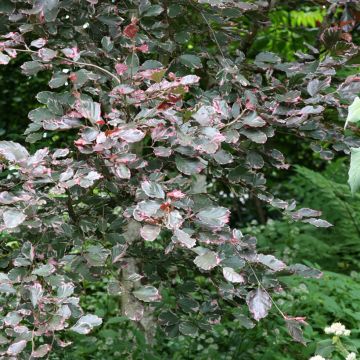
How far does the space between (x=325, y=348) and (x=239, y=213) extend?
4433 millimetres

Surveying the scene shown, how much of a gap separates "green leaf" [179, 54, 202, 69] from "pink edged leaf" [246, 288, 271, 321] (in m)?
0.76

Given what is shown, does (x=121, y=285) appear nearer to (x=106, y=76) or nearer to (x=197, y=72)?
(x=106, y=76)

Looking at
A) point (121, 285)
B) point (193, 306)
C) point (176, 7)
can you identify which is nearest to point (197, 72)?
point (176, 7)

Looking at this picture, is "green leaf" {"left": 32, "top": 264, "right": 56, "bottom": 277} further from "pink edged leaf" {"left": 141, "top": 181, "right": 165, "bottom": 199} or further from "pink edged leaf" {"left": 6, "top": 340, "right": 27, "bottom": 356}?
"pink edged leaf" {"left": 141, "top": 181, "right": 165, "bottom": 199}

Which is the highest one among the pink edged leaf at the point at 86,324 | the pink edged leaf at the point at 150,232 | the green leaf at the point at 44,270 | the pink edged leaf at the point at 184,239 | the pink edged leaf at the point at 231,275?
the pink edged leaf at the point at 184,239

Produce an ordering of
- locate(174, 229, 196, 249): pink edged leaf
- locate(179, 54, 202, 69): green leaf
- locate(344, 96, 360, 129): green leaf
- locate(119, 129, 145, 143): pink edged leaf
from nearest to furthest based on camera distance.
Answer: locate(344, 96, 360, 129): green leaf
locate(174, 229, 196, 249): pink edged leaf
locate(119, 129, 145, 143): pink edged leaf
locate(179, 54, 202, 69): green leaf

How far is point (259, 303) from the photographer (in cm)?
144

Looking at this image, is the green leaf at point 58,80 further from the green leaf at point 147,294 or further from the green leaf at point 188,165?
the green leaf at point 147,294

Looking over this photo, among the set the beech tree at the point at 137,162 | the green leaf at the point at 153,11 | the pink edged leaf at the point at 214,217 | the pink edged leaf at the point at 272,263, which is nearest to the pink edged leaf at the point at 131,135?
the beech tree at the point at 137,162

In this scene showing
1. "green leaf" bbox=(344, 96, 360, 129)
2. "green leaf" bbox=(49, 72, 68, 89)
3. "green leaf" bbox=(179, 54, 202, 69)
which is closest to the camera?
"green leaf" bbox=(344, 96, 360, 129)

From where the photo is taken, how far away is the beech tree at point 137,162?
138 cm

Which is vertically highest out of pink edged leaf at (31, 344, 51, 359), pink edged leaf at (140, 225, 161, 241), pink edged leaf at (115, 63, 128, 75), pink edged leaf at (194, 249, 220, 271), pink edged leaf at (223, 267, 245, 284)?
pink edged leaf at (115, 63, 128, 75)

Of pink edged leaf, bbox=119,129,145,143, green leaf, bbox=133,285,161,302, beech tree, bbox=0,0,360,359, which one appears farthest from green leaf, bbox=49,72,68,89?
green leaf, bbox=133,285,161,302

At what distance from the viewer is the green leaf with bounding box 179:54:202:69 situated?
6.03ft
